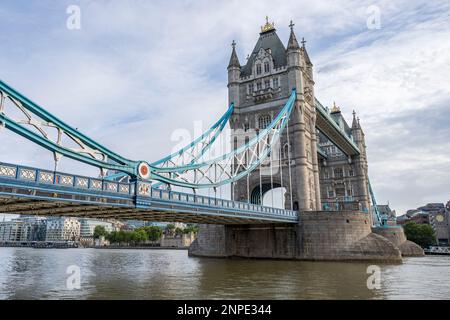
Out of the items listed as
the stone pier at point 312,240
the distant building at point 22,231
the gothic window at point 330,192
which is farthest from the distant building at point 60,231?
the stone pier at point 312,240

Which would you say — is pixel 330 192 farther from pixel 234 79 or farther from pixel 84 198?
pixel 84 198

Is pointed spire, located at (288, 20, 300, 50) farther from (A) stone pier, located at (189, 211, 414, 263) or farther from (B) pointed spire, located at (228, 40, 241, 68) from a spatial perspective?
(A) stone pier, located at (189, 211, 414, 263)

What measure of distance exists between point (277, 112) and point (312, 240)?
53.3 ft

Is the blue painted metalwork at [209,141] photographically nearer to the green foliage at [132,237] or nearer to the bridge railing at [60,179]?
the bridge railing at [60,179]

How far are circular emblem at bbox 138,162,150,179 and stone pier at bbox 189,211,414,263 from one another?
19632 mm

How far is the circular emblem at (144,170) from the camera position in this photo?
63.2 feet

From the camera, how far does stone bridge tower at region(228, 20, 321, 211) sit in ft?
133

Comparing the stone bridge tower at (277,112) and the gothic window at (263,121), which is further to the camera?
the gothic window at (263,121)

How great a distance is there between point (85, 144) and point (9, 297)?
699 centimetres

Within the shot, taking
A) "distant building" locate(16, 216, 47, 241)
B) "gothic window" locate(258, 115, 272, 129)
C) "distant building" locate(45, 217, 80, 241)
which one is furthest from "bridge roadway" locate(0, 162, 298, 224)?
"distant building" locate(16, 216, 47, 241)

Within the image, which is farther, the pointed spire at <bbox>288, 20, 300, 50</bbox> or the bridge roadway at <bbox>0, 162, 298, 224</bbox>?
the pointed spire at <bbox>288, 20, 300, 50</bbox>

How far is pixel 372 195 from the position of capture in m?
71.4

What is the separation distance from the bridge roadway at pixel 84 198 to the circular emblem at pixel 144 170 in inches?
19.7
